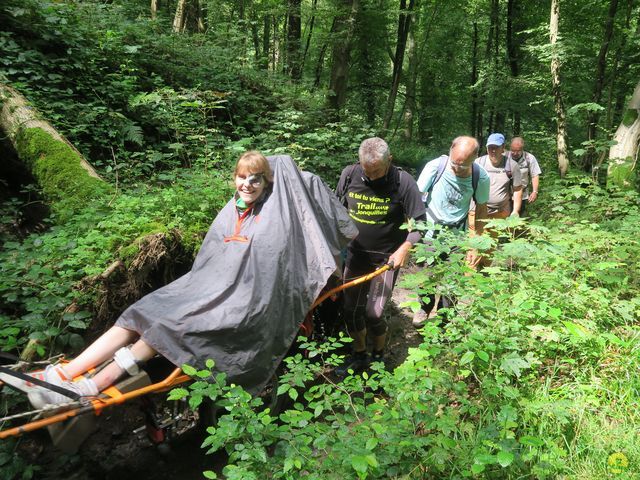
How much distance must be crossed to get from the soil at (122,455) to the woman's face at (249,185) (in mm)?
1834

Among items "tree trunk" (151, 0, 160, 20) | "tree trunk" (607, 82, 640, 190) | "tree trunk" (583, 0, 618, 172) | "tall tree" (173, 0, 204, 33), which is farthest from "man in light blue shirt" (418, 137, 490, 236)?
"tree trunk" (151, 0, 160, 20)

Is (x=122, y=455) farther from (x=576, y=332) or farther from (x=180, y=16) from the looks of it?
(x=180, y=16)

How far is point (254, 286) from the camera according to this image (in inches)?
110

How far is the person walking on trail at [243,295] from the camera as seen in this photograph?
96.3 inches

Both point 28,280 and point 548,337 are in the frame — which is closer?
point 548,337

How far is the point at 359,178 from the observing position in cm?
384

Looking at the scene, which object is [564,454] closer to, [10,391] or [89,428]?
[89,428]

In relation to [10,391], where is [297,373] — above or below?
above

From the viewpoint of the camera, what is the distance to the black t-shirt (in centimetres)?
372

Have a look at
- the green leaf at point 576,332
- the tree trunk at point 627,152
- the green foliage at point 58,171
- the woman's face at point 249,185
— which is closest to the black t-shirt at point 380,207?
the woman's face at point 249,185

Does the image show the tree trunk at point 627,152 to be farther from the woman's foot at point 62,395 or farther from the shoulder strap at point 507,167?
the woman's foot at point 62,395

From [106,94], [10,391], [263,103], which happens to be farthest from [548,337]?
[263,103]

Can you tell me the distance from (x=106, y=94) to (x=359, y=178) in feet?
16.1

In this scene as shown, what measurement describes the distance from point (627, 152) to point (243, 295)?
7.59 meters
